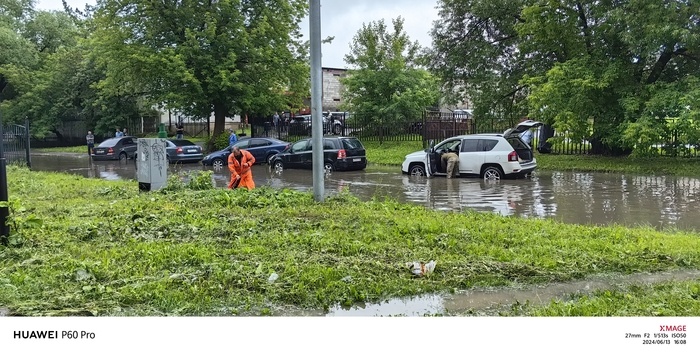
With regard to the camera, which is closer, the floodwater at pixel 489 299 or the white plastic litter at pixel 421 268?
the floodwater at pixel 489 299

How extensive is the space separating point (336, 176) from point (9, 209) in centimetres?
1313

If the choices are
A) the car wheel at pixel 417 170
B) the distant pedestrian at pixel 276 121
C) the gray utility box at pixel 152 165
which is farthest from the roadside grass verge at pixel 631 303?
the distant pedestrian at pixel 276 121

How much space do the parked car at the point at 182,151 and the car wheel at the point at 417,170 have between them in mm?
12614

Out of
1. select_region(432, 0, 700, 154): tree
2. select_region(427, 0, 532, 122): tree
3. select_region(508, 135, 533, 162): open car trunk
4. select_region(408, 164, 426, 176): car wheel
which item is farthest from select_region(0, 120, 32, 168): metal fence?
select_region(432, 0, 700, 154): tree

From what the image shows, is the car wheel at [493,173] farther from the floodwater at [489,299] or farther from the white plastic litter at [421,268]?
the white plastic litter at [421,268]

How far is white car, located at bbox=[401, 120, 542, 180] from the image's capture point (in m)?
16.8

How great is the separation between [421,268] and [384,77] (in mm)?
26056

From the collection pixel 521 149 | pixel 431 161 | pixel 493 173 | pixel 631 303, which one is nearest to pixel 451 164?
pixel 431 161

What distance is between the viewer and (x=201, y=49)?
2847 cm

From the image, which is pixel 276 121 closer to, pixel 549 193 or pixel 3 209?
pixel 549 193

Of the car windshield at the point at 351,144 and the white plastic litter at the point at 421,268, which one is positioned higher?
the car windshield at the point at 351,144

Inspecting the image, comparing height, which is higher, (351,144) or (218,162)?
(351,144)

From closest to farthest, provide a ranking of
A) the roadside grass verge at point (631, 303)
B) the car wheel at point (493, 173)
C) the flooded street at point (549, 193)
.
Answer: the roadside grass verge at point (631, 303) → the flooded street at point (549, 193) → the car wheel at point (493, 173)

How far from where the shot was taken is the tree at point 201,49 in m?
27.9
